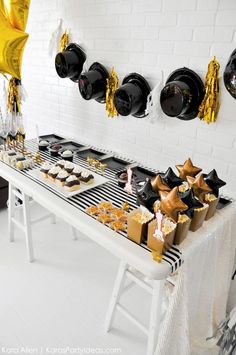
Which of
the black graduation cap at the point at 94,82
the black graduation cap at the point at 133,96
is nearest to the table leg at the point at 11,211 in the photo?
the black graduation cap at the point at 94,82

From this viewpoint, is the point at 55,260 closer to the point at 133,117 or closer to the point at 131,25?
the point at 133,117

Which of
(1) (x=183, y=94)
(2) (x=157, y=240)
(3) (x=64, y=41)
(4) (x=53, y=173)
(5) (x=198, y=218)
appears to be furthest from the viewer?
(3) (x=64, y=41)

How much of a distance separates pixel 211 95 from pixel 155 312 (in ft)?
3.32

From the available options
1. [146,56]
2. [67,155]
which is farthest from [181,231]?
[146,56]

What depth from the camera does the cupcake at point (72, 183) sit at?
1.39 meters

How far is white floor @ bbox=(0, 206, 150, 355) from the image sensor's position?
1.44 m

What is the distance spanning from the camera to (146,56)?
1.66 meters

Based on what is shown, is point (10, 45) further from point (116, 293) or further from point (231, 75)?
point (116, 293)

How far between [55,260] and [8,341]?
61cm

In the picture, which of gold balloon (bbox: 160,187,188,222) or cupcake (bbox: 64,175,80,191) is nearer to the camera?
gold balloon (bbox: 160,187,188,222)

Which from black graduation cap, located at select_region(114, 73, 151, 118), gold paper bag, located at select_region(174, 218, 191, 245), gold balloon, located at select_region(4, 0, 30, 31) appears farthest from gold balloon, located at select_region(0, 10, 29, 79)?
gold paper bag, located at select_region(174, 218, 191, 245)

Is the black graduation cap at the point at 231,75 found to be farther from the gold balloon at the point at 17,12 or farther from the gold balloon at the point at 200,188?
the gold balloon at the point at 17,12

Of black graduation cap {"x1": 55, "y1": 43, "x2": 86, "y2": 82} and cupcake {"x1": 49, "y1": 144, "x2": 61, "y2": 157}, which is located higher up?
black graduation cap {"x1": 55, "y1": 43, "x2": 86, "y2": 82}

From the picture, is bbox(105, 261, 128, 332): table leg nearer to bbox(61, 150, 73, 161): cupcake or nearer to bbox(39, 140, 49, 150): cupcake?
bbox(61, 150, 73, 161): cupcake
